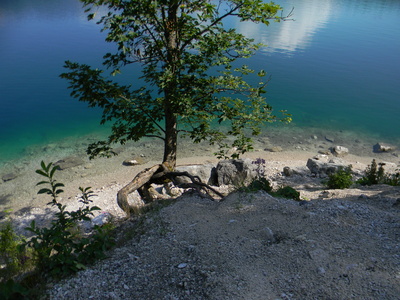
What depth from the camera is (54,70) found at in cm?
2681

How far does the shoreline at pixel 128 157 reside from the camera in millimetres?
12820

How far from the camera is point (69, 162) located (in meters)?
15.3

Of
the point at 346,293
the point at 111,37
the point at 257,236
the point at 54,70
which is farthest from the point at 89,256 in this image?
the point at 54,70

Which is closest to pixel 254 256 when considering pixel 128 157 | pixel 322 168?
pixel 322 168

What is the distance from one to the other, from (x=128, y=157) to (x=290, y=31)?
35.6m

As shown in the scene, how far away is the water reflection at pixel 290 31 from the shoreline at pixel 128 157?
17580 millimetres

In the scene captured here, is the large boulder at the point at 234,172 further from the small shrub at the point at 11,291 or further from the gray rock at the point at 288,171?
the small shrub at the point at 11,291

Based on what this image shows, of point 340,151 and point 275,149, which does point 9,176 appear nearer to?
point 275,149

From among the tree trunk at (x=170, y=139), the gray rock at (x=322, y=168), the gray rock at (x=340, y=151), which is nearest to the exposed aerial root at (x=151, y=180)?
the tree trunk at (x=170, y=139)

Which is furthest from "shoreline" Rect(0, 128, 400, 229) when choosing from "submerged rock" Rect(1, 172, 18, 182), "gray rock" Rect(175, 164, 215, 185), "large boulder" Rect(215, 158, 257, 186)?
"gray rock" Rect(175, 164, 215, 185)

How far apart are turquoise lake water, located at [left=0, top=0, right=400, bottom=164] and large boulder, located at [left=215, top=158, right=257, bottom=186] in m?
9.21

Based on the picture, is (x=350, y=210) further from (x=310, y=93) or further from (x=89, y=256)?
(x=310, y=93)

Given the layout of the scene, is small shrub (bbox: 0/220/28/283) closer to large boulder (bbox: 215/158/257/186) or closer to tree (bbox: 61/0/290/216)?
tree (bbox: 61/0/290/216)

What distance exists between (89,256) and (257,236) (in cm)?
241
